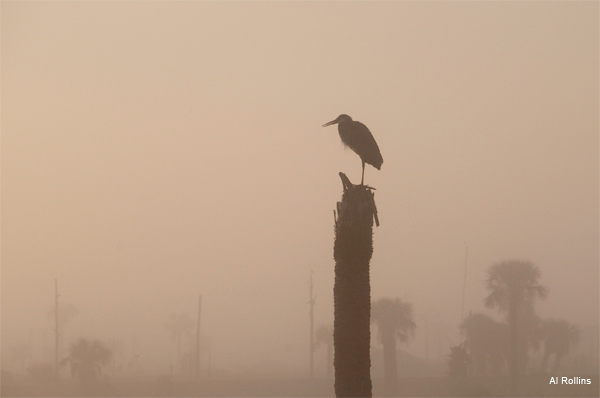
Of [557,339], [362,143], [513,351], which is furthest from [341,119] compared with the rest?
[557,339]

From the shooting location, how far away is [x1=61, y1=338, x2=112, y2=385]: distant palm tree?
2318 inches

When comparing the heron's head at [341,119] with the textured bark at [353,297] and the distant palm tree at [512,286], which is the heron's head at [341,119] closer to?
the textured bark at [353,297]

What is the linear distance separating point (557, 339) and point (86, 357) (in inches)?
1638

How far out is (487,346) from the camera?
7075 centimetres

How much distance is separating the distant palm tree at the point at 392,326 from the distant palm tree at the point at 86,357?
22.2 meters

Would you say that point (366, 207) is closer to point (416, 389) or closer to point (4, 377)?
point (416, 389)

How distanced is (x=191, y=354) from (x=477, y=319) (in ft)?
147

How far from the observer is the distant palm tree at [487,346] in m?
70.4

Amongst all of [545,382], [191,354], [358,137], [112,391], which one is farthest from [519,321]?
[358,137]

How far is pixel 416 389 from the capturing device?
66.3 m

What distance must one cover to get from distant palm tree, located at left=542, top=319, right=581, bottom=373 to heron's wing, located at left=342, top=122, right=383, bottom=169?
205 feet

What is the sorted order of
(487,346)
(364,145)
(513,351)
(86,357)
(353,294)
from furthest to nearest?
(487,346) < (513,351) < (86,357) < (364,145) < (353,294)
